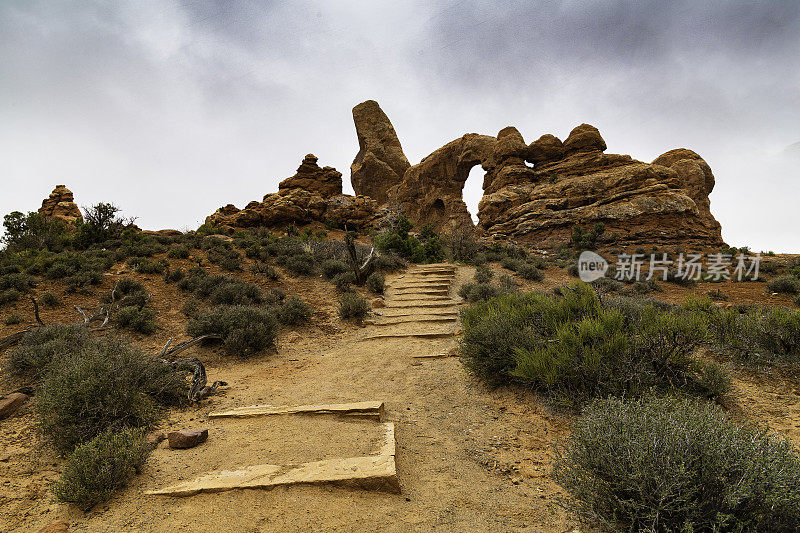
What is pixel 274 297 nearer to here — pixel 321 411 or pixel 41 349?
pixel 41 349

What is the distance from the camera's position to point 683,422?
2139 mm

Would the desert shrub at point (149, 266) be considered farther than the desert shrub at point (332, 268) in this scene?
No

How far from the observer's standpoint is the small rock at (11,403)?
3.73 meters

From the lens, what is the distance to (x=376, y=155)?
4494 centimetres

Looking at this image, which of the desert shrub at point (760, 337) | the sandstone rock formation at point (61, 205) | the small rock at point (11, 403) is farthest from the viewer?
the sandstone rock formation at point (61, 205)

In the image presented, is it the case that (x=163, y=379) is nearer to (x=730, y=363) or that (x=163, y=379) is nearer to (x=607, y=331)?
(x=607, y=331)

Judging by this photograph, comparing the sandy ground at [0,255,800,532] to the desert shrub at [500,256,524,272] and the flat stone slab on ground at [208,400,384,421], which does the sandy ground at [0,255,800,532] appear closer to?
the flat stone slab on ground at [208,400,384,421]

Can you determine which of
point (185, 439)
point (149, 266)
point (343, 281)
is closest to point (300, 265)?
point (343, 281)

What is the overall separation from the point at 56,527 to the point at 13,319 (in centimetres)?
751

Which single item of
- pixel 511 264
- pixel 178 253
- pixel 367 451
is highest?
pixel 511 264

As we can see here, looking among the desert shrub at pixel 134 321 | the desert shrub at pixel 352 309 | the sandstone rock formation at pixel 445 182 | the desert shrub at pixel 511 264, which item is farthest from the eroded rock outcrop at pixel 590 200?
the desert shrub at pixel 134 321

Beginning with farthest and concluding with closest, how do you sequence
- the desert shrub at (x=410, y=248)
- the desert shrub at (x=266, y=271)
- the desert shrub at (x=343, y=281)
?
the desert shrub at (x=410, y=248)
the desert shrub at (x=266, y=271)
the desert shrub at (x=343, y=281)

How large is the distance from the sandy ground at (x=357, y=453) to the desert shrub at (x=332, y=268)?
600cm

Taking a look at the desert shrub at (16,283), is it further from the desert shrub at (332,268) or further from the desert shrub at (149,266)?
the desert shrub at (332,268)
